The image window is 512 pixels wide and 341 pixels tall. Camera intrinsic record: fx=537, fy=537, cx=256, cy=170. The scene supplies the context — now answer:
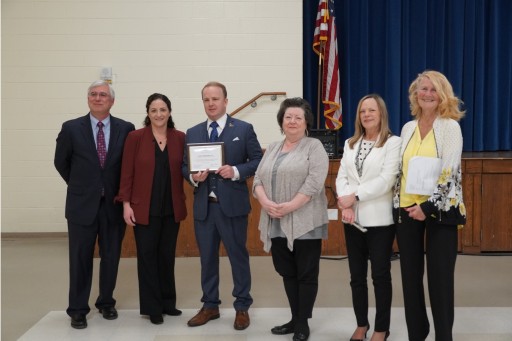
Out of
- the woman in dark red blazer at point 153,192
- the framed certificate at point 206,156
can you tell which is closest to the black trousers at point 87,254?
the woman in dark red blazer at point 153,192

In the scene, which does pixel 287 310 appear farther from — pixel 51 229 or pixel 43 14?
pixel 43 14

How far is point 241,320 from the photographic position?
3.30 m

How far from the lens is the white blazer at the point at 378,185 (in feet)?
9.05

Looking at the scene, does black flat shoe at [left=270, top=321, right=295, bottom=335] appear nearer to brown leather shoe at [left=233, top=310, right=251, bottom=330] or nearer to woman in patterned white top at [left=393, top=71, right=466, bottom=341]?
brown leather shoe at [left=233, top=310, right=251, bottom=330]

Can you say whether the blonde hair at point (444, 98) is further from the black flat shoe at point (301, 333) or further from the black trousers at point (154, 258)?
the black trousers at point (154, 258)

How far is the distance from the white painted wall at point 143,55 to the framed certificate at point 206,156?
10.1 ft

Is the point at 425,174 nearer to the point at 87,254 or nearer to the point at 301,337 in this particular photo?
the point at 301,337

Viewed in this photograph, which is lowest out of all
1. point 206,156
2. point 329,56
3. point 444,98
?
point 206,156

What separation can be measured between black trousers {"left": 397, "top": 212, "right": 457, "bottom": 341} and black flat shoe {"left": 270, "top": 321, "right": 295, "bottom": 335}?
0.72 m

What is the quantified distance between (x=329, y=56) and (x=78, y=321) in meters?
4.11

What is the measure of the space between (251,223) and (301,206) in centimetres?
243

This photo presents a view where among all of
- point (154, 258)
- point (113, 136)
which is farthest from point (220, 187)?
point (113, 136)

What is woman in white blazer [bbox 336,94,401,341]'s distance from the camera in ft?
9.14

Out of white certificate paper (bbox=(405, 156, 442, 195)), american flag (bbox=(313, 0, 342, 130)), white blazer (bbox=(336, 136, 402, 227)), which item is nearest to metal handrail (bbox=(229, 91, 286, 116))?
american flag (bbox=(313, 0, 342, 130))
